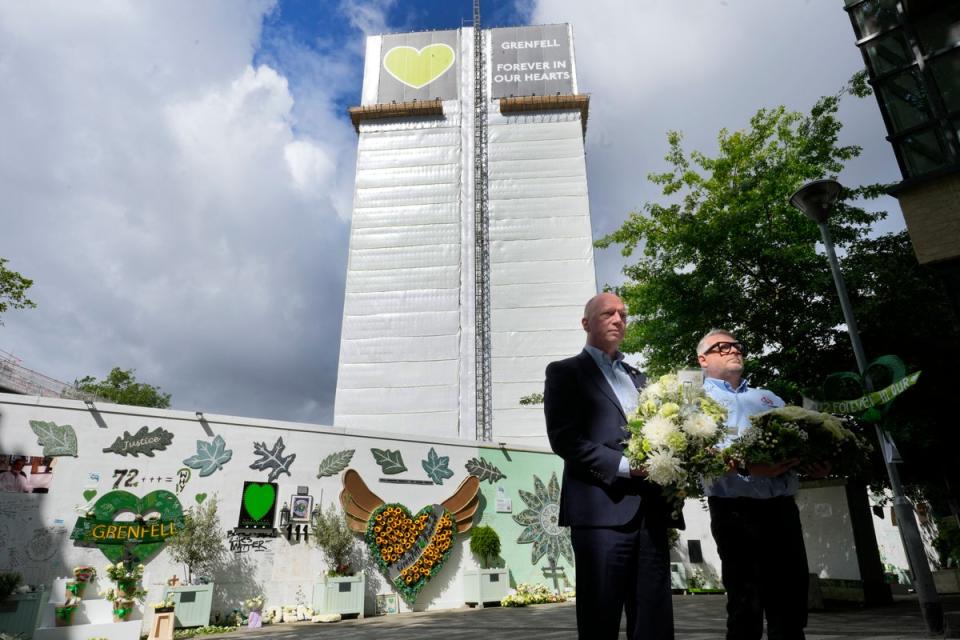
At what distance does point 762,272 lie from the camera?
10.5 meters

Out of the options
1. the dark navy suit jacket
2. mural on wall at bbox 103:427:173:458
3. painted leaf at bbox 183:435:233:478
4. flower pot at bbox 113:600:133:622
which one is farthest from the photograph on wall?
the dark navy suit jacket

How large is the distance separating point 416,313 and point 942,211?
84.5 feet

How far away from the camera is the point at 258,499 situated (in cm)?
1095

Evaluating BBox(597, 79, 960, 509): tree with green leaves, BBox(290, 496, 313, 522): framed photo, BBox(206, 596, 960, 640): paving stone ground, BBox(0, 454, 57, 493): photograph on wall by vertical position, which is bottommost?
BBox(206, 596, 960, 640): paving stone ground

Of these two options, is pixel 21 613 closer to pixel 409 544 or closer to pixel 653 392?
pixel 409 544

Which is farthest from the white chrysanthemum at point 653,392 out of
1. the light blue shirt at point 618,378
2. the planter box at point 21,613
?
the planter box at point 21,613

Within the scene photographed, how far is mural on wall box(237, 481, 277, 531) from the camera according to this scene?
1077cm

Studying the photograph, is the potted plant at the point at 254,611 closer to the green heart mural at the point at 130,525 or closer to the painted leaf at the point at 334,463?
the green heart mural at the point at 130,525

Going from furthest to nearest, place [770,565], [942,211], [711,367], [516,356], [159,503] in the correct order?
1. [516,356]
2. [159,503]
3. [942,211]
4. [711,367]
5. [770,565]

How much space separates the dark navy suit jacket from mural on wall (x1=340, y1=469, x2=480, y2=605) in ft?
33.9

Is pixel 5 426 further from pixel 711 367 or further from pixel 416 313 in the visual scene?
pixel 416 313

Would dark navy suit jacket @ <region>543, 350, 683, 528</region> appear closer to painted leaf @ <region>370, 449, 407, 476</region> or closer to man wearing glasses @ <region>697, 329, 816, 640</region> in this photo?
man wearing glasses @ <region>697, 329, 816, 640</region>

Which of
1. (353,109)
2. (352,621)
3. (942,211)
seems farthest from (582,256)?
(942,211)

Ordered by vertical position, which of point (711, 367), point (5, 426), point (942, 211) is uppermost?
point (942, 211)
